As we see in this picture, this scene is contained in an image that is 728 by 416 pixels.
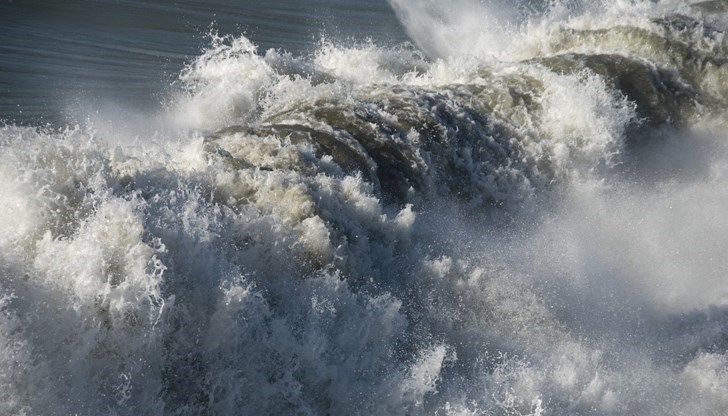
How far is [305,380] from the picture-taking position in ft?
19.9

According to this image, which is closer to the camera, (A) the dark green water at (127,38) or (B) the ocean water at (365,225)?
(B) the ocean water at (365,225)

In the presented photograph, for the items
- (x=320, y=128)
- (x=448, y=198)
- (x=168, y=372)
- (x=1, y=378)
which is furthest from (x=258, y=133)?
(x=1, y=378)

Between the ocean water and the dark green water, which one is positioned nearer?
the ocean water

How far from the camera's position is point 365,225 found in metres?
7.85

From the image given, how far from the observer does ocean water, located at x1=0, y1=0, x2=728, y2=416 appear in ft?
18.0

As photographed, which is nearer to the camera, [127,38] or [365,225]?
[365,225]

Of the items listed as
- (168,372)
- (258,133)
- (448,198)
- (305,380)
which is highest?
(448,198)

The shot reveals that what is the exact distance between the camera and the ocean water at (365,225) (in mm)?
5484

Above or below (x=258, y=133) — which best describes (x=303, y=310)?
below

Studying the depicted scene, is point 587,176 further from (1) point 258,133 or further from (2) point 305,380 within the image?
(2) point 305,380

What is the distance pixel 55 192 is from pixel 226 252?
1386 millimetres

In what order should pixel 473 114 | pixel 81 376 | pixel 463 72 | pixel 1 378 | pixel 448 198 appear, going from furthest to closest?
pixel 463 72
pixel 473 114
pixel 448 198
pixel 81 376
pixel 1 378

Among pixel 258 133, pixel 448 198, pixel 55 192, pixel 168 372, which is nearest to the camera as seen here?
pixel 168 372

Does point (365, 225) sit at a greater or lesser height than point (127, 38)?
lesser
